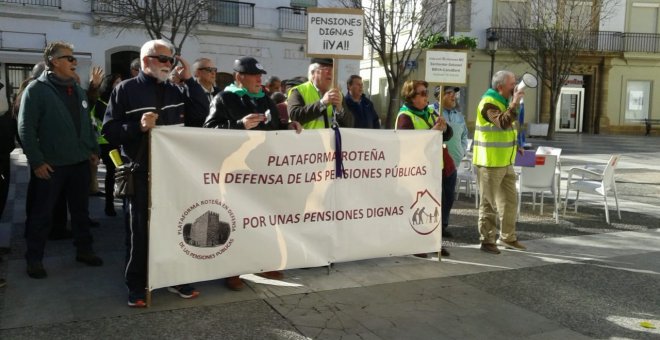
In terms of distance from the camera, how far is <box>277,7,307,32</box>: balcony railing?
84.8ft

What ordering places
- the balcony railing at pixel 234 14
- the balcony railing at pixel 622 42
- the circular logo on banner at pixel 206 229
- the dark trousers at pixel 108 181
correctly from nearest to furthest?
1. the circular logo on banner at pixel 206 229
2. the dark trousers at pixel 108 181
3. the balcony railing at pixel 234 14
4. the balcony railing at pixel 622 42

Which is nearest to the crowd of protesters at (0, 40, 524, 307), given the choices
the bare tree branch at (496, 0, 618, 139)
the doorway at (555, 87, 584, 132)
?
the bare tree branch at (496, 0, 618, 139)

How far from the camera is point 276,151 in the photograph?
16.1 ft

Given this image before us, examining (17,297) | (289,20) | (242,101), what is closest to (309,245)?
(242,101)

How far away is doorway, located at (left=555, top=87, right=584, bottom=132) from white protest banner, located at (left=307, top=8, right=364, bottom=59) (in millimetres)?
32688

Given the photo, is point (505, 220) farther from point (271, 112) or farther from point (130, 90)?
point (130, 90)

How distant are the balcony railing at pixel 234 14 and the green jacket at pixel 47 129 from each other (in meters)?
19.8

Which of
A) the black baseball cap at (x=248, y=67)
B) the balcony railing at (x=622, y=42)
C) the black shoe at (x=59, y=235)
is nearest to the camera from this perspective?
the black baseball cap at (x=248, y=67)

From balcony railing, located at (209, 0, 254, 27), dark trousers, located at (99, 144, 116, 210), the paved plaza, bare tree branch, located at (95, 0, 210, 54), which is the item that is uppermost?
balcony railing, located at (209, 0, 254, 27)

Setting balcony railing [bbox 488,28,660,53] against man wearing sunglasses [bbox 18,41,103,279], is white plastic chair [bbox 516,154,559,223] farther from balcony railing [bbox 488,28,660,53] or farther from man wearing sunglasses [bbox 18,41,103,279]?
balcony railing [bbox 488,28,660,53]

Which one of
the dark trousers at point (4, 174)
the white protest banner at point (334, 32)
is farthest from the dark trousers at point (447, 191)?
the dark trousers at point (4, 174)

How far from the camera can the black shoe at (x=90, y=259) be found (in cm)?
554

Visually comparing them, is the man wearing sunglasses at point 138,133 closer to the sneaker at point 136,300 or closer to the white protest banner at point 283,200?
the sneaker at point 136,300

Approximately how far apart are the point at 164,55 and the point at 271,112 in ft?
3.43
